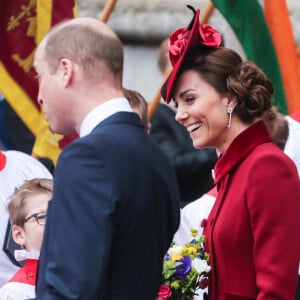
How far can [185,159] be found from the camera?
264 inches

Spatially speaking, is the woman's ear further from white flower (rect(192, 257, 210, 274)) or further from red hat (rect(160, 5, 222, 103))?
white flower (rect(192, 257, 210, 274))

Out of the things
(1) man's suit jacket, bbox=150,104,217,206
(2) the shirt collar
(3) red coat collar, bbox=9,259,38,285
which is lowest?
(1) man's suit jacket, bbox=150,104,217,206

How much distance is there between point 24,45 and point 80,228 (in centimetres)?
372

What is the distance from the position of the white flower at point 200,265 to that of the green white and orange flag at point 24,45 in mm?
2806

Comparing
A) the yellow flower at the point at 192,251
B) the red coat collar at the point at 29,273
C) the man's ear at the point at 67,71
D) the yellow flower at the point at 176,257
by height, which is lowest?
the red coat collar at the point at 29,273

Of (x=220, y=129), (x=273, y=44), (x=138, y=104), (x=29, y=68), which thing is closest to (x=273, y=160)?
(x=220, y=129)

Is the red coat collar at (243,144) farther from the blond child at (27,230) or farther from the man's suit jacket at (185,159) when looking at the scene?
the man's suit jacket at (185,159)

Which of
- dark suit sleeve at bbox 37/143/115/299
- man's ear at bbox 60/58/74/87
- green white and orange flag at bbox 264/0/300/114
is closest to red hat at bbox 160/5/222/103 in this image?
man's ear at bbox 60/58/74/87

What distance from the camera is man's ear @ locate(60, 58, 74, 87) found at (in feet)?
10.8

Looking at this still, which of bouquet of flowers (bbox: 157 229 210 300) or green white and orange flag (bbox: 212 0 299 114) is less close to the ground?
bouquet of flowers (bbox: 157 229 210 300)

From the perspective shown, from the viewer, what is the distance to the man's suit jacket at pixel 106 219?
124 inches

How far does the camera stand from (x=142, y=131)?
3375mm

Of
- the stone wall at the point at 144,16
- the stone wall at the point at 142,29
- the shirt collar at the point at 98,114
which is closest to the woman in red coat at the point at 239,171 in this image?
the shirt collar at the point at 98,114

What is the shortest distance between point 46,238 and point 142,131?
0.41 m
